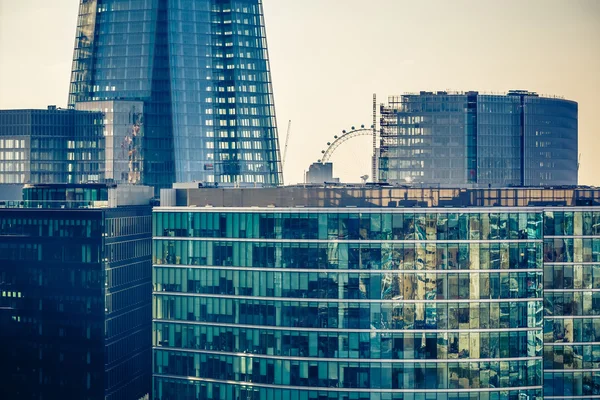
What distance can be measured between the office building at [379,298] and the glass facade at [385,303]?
17cm

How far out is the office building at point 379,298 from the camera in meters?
171

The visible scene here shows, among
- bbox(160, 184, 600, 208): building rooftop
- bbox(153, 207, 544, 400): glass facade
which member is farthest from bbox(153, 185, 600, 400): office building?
bbox(160, 184, 600, 208): building rooftop

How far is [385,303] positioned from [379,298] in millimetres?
926

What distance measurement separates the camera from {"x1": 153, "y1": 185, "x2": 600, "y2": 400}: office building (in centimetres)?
17062

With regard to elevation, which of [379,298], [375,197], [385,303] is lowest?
[385,303]

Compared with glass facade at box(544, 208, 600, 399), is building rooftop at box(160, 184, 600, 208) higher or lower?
higher

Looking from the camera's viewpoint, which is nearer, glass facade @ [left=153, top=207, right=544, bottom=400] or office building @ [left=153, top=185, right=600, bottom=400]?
glass facade @ [left=153, top=207, right=544, bottom=400]

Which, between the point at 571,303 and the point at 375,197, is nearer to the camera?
the point at 375,197

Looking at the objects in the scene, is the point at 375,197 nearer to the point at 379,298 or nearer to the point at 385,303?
the point at 379,298

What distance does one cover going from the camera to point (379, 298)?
560ft

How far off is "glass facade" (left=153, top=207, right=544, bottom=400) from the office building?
0.17 meters

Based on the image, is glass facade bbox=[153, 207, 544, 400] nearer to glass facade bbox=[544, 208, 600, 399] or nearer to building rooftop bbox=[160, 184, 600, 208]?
glass facade bbox=[544, 208, 600, 399]

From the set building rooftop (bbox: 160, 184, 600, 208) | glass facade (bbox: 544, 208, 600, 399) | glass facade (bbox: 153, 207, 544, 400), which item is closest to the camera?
glass facade (bbox: 153, 207, 544, 400)

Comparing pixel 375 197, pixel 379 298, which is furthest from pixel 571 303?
pixel 375 197
